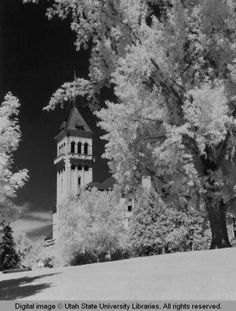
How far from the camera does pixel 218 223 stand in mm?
18438

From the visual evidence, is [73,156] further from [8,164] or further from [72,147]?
[8,164]

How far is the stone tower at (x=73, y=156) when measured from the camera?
127m

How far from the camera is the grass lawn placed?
10117 mm

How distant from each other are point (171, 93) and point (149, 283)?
8.28m

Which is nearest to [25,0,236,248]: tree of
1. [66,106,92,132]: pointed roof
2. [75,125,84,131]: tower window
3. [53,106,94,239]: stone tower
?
[53,106,94,239]: stone tower

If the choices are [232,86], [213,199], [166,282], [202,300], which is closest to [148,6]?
[232,86]

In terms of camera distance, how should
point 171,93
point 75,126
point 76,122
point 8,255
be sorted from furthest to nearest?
point 76,122 → point 75,126 → point 8,255 → point 171,93

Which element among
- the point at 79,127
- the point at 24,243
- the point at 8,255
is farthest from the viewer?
the point at 24,243

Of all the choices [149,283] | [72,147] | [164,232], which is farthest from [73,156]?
[149,283]

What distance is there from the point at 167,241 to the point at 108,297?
37.2m

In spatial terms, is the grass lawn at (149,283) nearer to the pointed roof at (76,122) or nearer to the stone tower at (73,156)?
the stone tower at (73,156)

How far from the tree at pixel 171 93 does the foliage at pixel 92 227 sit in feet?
84.3

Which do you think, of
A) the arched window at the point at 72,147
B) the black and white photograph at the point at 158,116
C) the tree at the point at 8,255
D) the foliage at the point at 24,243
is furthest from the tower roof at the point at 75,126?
the black and white photograph at the point at 158,116

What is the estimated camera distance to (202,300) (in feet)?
30.9
